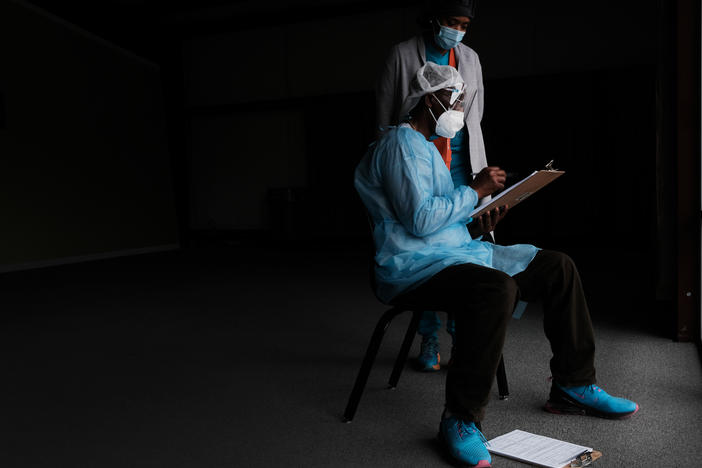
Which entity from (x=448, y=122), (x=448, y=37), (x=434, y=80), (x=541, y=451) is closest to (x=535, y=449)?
(x=541, y=451)

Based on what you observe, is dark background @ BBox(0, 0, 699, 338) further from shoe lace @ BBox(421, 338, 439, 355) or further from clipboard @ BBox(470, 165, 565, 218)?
clipboard @ BBox(470, 165, 565, 218)

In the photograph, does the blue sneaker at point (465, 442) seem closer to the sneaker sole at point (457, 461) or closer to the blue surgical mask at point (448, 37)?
the sneaker sole at point (457, 461)

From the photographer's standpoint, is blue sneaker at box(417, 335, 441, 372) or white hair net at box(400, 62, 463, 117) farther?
blue sneaker at box(417, 335, 441, 372)

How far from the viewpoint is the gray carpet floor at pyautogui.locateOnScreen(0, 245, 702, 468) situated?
5.59ft

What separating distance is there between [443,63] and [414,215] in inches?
38.9

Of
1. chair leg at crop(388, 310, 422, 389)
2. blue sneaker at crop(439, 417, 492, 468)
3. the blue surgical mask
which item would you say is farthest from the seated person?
the blue surgical mask

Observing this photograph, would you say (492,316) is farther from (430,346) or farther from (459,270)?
(430,346)

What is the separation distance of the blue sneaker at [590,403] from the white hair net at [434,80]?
0.98 m

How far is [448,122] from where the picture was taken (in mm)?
1855

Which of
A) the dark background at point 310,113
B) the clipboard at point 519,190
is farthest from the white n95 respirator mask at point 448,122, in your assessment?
the dark background at point 310,113

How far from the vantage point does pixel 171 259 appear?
742 centimetres

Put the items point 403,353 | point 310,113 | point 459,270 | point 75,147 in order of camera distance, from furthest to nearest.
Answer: point 310,113, point 75,147, point 403,353, point 459,270

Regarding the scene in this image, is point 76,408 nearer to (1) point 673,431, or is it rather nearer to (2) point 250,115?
(1) point 673,431

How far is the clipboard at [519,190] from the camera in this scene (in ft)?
5.44
